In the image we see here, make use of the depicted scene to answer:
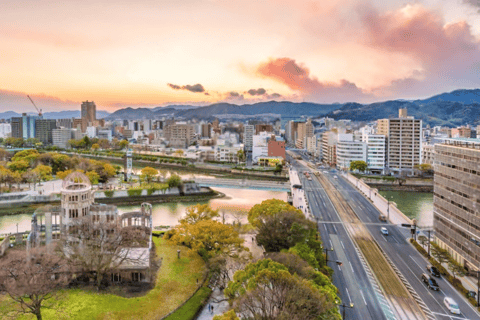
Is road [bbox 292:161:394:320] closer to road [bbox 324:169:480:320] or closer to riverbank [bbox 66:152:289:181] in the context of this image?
road [bbox 324:169:480:320]

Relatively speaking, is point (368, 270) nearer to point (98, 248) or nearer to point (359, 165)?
point (98, 248)

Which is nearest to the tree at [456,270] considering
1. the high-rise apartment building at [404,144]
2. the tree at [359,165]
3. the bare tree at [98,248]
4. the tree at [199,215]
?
the tree at [199,215]

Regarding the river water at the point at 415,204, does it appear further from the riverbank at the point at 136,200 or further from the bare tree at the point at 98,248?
the bare tree at the point at 98,248

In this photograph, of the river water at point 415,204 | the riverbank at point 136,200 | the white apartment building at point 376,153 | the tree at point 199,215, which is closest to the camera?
the tree at point 199,215

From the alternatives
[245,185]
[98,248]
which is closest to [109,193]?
[245,185]

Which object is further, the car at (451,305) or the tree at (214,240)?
the tree at (214,240)

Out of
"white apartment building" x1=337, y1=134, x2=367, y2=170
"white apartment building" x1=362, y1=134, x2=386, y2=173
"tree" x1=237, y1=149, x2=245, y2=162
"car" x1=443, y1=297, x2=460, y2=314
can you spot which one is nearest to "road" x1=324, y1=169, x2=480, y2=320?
"car" x1=443, y1=297, x2=460, y2=314
